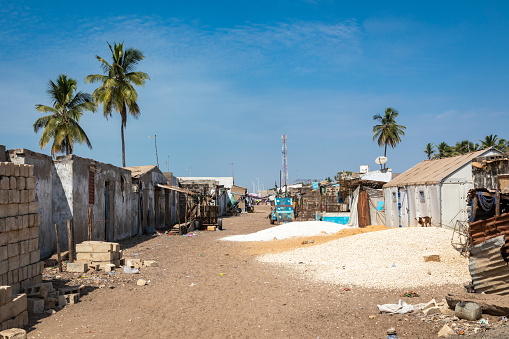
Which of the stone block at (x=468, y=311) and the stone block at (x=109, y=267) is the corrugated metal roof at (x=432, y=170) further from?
the stone block at (x=109, y=267)

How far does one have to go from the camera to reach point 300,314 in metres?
7.71

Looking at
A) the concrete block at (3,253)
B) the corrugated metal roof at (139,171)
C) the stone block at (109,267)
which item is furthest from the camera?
the corrugated metal roof at (139,171)

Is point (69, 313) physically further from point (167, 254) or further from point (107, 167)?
point (107, 167)

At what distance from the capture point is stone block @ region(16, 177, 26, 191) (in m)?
8.57

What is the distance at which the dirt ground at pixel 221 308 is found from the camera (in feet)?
22.1

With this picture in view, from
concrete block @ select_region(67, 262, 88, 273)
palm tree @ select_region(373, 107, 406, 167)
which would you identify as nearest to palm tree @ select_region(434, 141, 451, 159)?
palm tree @ select_region(373, 107, 406, 167)

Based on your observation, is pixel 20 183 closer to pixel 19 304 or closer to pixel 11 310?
pixel 19 304

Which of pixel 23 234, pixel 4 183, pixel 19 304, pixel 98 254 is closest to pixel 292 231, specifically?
pixel 98 254

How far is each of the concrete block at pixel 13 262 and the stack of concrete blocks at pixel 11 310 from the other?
1368 millimetres

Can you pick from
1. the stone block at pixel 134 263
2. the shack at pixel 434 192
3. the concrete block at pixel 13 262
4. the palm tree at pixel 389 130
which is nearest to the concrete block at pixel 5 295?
the concrete block at pixel 13 262

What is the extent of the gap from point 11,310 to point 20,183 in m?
2.99

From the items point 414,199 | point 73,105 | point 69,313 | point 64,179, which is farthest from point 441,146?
→ point 69,313

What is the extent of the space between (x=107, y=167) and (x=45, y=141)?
1196cm

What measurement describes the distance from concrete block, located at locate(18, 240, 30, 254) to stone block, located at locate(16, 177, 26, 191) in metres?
1.14
